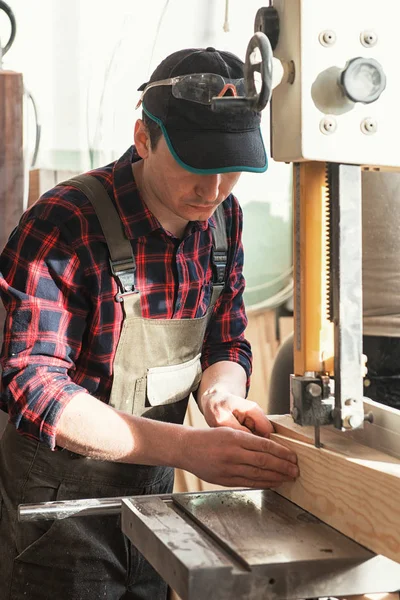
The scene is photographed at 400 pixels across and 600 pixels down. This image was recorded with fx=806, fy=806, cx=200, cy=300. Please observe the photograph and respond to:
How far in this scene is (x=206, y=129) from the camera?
1.68 meters

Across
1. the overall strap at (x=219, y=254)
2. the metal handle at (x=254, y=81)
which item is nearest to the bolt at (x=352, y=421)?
the metal handle at (x=254, y=81)

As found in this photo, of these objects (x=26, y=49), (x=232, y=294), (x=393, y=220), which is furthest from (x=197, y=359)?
(x=26, y=49)

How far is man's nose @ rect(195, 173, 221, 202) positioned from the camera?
172 cm

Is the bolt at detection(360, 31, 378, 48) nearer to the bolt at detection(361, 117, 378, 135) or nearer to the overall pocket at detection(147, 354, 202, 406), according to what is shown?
the bolt at detection(361, 117, 378, 135)

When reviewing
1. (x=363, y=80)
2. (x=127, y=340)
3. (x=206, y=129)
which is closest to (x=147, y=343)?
(x=127, y=340)

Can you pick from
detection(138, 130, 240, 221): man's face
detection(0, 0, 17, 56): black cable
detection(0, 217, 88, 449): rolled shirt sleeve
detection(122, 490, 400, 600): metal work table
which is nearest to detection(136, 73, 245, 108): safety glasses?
detection(138, 130, 240, 221): man's face

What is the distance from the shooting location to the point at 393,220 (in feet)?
7.62

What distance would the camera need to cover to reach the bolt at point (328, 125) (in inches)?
50.6

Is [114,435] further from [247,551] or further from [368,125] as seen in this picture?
[368,125]

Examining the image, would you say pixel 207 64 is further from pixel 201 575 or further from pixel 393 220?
pixel 201 575

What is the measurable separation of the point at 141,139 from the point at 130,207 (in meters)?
0.16

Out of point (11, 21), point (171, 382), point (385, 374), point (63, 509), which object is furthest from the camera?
point (11, 21)

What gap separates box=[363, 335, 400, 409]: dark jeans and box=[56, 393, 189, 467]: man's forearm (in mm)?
855

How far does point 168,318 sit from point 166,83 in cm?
56
